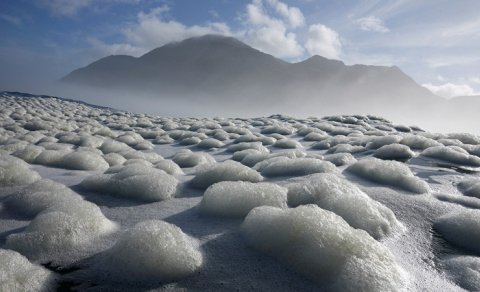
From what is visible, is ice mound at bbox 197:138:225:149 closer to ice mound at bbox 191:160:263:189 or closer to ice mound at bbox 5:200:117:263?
ice mound at bbox 191:160:263:189

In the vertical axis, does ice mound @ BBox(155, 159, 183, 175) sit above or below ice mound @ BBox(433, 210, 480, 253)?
below

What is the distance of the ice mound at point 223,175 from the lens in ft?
12.1

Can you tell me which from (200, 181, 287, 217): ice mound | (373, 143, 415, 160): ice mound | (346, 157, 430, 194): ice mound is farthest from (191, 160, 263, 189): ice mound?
(373, 143, 415, 160): ice mound

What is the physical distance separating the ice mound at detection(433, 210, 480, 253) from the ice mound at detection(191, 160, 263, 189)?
6.23ft

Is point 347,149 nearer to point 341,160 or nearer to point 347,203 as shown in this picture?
point 341,160

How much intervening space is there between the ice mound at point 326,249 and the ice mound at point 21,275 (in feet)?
4.18

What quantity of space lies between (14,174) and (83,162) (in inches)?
44.9

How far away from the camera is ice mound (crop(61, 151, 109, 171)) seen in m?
4.69

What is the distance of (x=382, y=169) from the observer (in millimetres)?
3900

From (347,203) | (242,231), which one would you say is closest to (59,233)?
(242,231)

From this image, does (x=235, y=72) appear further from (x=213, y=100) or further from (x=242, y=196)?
(x=242, y=196)

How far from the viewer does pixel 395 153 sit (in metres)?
5.59

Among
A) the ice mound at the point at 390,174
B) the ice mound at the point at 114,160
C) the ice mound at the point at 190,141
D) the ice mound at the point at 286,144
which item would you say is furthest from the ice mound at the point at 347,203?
the ice mound at the point at 190,141

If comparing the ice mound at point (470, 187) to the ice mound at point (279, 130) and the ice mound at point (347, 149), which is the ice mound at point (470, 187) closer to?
the ice mound at point (347, 149)
